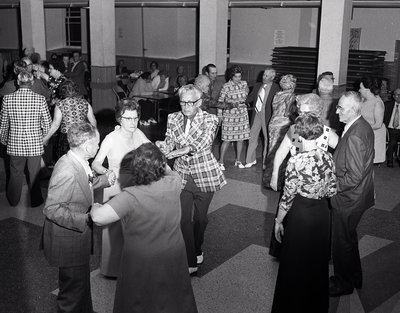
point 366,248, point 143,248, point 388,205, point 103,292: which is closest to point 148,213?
point 143,248

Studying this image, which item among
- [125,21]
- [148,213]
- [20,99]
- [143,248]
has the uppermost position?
[125,21]

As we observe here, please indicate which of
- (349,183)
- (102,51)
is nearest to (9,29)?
(102,51)

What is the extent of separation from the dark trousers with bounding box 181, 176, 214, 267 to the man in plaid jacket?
2.31 m

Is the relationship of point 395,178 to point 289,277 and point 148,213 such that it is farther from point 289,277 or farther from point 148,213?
point 148,213

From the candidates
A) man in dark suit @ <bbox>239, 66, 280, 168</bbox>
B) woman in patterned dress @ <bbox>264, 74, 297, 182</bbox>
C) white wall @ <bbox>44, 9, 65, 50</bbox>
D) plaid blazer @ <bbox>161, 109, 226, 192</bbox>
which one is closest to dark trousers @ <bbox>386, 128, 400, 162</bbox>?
man in dark suit @ <bbox>239, 66, 280, 168</bbox>

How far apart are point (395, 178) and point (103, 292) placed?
5199 millimetres

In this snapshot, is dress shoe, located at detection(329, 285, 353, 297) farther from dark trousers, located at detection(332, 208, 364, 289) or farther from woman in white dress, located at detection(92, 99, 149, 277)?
woman in white dress, located at detection(92, 99, 149, 277)

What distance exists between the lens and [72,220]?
3.25 metres

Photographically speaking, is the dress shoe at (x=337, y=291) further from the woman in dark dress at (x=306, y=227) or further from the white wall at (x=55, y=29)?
the white wall at (x=55, y=29)

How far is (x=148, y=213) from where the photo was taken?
9.80 feet

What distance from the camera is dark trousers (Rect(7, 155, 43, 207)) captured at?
19.6 ft

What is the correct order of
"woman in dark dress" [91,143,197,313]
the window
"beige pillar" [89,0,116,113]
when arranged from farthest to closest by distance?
the window → "beige pillar" [89,0,116,113] → "woman in dark dress" [91,143,197,313]

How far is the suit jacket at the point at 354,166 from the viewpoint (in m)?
3.99

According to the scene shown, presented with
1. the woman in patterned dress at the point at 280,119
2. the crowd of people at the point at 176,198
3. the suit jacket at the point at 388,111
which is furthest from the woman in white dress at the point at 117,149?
the suit jacket at the point at 388,111
